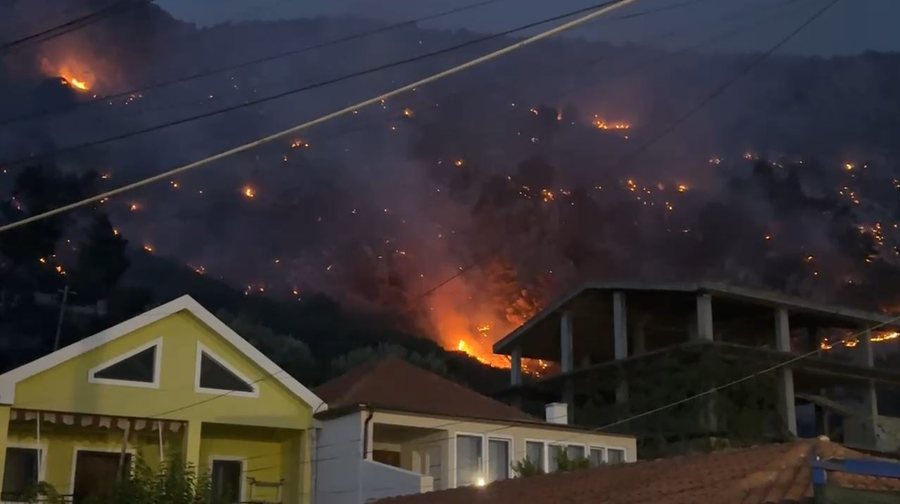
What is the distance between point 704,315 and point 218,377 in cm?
2288

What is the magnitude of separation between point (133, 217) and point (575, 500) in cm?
12520

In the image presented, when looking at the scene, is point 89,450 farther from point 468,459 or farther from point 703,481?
point 703,481

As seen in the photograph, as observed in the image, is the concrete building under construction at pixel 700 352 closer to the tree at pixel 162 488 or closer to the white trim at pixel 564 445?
the white trim at pixel 564 445

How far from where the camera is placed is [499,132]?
154000 mm

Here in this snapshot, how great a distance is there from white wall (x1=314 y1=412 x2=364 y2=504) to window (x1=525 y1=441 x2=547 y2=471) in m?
4.69

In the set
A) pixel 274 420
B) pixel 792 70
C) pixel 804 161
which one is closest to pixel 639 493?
pixel 274 420

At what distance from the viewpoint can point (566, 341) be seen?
156ft

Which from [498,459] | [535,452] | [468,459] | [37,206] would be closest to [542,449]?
[535,452]

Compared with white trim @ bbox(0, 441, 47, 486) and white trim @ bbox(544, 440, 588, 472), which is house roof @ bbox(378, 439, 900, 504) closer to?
white trim @ bbox(544, 440, 588, 472)

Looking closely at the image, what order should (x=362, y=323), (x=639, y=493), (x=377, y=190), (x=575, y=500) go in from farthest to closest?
(x=377, y=190), (x=362, y=323), (x=575, y=500), (x=639, y=493)

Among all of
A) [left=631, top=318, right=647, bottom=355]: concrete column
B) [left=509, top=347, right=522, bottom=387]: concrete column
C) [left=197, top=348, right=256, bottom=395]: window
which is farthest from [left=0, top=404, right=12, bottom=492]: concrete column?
[left=631, top=318, right=647, bottom=355]: concrete column

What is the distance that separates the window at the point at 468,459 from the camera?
24873 millimetres

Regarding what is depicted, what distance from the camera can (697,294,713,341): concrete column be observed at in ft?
133

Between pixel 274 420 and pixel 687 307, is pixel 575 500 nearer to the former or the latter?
pixel 274 420
